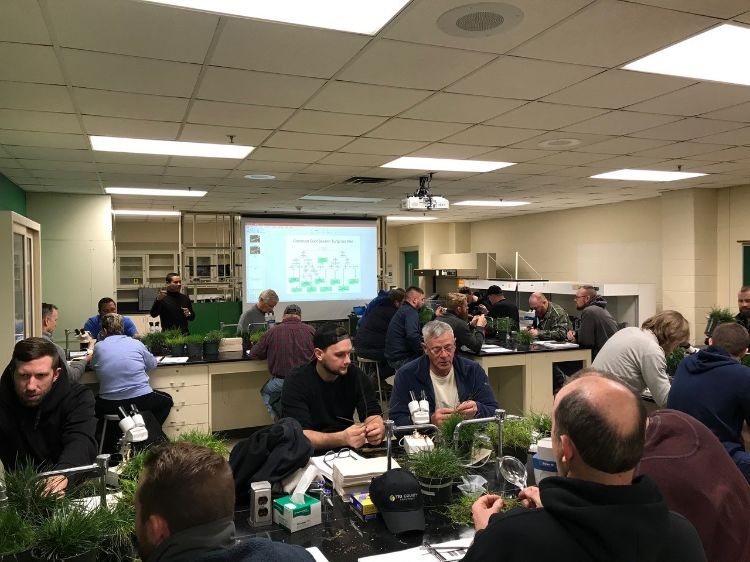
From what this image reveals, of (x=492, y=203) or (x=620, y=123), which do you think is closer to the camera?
(x=620, y=123)

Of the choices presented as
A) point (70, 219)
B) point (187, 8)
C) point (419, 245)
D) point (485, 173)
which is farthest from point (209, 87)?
point (419, 245)

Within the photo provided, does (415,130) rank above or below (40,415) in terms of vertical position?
above

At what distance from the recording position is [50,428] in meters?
2.53

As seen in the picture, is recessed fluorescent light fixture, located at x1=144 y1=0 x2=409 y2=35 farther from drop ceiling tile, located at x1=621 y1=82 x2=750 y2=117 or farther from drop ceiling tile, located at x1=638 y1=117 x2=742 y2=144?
drop ceiling tile, located at x1=638 y1=117 x2=742 y2=144

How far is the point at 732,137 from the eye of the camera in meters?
4.75

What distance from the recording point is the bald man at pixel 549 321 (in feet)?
21.4

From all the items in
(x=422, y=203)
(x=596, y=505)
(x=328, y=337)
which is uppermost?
(x=422, y=203)

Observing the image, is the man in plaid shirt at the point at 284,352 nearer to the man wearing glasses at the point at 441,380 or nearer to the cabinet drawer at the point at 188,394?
the cabinet drawer at the point at 188,394

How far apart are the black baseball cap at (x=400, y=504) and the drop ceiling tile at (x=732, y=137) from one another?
439cm

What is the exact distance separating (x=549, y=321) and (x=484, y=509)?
540 centimetres

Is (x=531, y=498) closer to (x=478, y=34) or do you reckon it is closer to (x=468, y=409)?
(x=468, y=409)

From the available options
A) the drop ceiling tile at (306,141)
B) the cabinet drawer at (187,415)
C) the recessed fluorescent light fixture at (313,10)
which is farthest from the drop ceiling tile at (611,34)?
the cabinet drawer at (187,415)

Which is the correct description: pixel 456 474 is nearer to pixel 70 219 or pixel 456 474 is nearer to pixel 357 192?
pixel 357 192

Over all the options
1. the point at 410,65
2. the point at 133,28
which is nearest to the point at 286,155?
the point at 410,65
